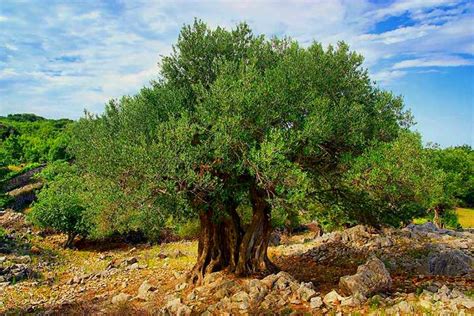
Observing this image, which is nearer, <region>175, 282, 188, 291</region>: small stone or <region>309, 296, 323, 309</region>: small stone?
<region>309, 296, 323, 309</region>: small stone

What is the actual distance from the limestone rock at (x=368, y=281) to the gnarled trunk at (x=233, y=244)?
5.65 metres

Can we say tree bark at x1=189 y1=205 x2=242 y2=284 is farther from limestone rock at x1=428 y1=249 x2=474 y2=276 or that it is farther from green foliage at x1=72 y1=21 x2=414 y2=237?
limestone rock at x1=428 y1=249 x2=474 y2=276

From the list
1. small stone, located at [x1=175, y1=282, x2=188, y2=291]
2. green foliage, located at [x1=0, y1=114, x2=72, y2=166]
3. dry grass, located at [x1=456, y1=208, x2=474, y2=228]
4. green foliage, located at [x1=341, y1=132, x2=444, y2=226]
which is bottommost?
dry grass, located at [x1=456, y1=208, x2=474, y2=228]

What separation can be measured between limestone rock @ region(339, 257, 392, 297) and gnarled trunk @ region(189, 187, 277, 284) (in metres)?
5.65

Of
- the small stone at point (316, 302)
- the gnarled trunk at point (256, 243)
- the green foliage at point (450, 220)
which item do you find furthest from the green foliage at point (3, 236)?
the green foliage at point (450, 220)

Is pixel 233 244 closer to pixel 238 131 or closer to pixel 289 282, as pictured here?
pixel 289 282

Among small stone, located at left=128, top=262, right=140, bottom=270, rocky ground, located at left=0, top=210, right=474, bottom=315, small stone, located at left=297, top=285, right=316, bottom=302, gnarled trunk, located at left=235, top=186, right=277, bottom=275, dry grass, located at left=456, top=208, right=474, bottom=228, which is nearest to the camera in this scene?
rocky ground, located at left=0, top=210, right=474, bottom=315

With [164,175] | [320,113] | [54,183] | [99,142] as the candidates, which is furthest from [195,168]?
[54,183]

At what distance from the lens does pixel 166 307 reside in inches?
822

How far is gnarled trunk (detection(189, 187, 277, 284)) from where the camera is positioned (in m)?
24.3

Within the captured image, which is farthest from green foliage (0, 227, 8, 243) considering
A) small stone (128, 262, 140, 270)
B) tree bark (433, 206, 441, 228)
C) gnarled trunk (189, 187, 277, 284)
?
tree bark (433, 206, 441, 228)

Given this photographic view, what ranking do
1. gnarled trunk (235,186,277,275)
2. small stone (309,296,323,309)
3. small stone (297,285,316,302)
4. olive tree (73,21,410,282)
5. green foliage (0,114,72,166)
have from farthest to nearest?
green foliage (0,114,72,166), gnarled trunk (235,186,277,275), small stone (297,285,316,302), small stone (309,296,323,309), olive tree (73,21,410,282)

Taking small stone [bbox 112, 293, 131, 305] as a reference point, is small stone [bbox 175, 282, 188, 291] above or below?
above

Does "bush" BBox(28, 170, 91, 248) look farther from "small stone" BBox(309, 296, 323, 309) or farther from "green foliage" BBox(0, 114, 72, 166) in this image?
"small stone" BBox(309, 296, 323, 309)
